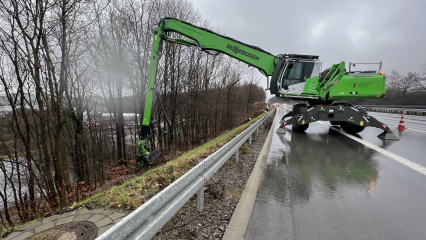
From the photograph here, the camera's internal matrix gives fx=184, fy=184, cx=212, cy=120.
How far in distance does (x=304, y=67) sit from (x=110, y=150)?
22436 millimetres

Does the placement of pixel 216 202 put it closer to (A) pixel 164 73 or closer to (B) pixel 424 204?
(B) pixel 424 204

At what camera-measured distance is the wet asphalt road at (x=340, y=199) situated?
2.29 m

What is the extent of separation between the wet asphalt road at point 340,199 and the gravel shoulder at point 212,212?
1.15 ft

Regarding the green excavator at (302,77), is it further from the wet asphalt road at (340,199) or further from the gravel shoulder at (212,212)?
the gravel shoulder at (212,212)

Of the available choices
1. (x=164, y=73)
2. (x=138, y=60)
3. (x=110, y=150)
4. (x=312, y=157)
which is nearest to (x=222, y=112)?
(x=164, y=73)

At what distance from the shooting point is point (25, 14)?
538cm

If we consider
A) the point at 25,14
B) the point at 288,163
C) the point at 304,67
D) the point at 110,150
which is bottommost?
the point at 110,150

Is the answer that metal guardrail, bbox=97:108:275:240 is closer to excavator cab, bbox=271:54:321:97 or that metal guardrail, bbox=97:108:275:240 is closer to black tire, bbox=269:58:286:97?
black tire, bbox=269:58:286:97

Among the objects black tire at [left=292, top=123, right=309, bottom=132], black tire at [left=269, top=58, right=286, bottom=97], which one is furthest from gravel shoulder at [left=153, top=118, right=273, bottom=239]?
black tire at [left=292, top=123, right=309, bottom=132]

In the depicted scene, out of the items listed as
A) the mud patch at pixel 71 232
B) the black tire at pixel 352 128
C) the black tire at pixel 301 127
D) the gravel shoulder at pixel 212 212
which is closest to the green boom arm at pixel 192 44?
the black tire at pixel 301 127

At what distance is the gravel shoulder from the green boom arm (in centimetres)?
366

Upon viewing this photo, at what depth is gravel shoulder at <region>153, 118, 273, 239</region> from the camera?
7.11 feet

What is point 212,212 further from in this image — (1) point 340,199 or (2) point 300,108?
(2) point 300,108

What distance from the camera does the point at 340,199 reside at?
9.93 feet
